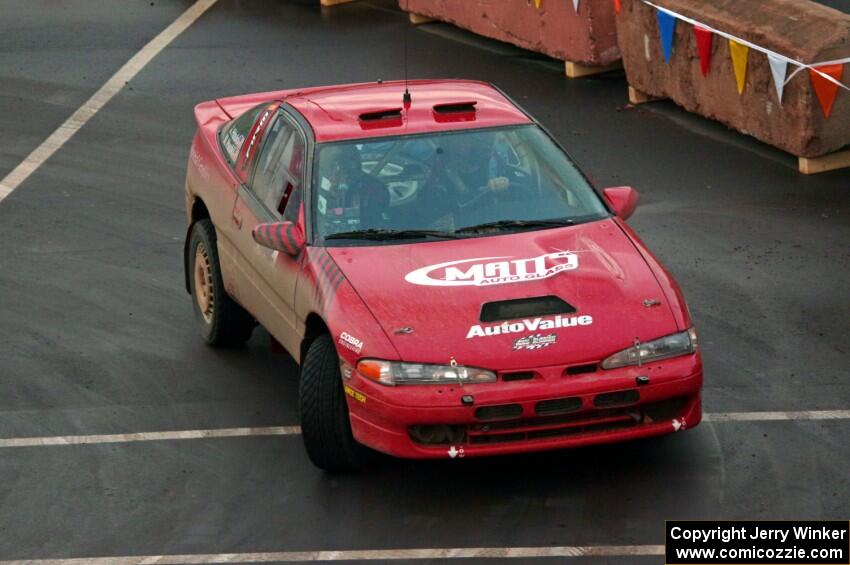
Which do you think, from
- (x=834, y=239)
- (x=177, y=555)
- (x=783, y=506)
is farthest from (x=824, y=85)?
(x=177, y=555)

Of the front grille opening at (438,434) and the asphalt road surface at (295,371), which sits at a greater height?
the front grille opening at (438,434)

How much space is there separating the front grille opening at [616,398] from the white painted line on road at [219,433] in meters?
1.35

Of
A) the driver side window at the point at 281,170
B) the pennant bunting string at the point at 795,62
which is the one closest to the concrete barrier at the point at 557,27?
the pennant bunting string at the point at 795,62

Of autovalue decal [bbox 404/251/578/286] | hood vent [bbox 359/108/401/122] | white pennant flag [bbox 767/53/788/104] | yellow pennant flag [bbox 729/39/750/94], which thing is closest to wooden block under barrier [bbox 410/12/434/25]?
yellow pennant flag [bbox 729/39/750/94]

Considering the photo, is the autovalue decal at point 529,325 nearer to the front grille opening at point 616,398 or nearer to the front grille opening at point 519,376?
the front grille opening at point 519,376

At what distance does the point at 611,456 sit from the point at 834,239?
454 cm

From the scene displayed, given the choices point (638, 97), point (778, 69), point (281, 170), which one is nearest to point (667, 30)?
point (638, 97)

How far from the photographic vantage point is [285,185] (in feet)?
31.4

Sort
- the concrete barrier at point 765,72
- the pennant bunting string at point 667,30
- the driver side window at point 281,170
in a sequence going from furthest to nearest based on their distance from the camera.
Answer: the pennant bunting string at point 667,30 < the concrete barrier at point 765,72 < the driver side window at point 281,170

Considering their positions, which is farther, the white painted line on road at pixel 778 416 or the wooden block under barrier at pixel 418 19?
the wooden block under barrier at pixel 418 19

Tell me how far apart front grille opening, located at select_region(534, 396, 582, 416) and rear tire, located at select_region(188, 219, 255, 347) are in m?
3.27

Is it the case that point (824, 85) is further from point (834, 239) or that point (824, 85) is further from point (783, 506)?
point (783, 506)

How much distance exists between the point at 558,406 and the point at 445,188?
1.82 metres

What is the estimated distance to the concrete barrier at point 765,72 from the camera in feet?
45.1
